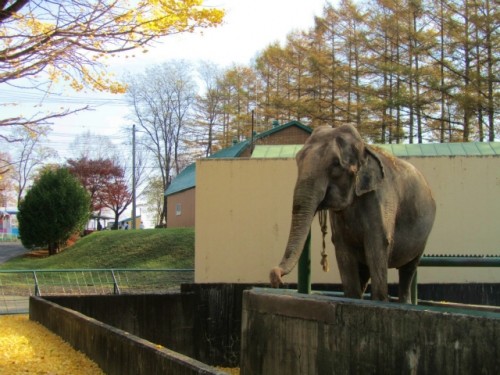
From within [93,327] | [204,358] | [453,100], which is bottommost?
[204,358]

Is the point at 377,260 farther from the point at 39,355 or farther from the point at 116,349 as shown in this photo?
the point at 39,355

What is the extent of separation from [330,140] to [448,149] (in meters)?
12.2

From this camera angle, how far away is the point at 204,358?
1085 cm

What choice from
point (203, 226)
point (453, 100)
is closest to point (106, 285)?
point (203, 226)

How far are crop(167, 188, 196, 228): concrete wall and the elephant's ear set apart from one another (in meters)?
36.4

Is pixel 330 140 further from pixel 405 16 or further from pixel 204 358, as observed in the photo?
pixel 405 16

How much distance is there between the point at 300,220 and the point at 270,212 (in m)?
10.4

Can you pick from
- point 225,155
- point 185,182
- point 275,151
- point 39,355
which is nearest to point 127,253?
point 225,155

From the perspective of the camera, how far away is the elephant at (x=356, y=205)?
4.77 m

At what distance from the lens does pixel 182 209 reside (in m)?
44.3

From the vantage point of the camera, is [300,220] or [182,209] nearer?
[300,220]

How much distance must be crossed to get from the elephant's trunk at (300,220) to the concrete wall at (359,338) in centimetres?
31

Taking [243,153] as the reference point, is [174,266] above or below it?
below

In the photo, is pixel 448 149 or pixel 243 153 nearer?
pixel 448 149
